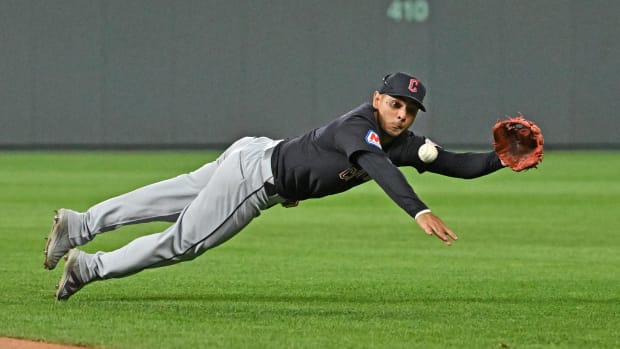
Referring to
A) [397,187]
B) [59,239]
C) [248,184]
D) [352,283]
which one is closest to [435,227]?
[397,187]

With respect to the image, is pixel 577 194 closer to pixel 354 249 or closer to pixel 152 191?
pixel 354 249

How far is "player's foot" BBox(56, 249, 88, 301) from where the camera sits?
783 cm

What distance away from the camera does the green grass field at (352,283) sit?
702 cm

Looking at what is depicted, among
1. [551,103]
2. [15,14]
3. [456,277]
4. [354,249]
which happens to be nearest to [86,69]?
[15,14]

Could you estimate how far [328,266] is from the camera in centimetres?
1089

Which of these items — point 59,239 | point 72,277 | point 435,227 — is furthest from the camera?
point 59,239

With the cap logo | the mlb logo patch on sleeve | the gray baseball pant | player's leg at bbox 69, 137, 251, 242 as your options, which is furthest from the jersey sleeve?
player's leg at bbox 69, 137, 251, 242

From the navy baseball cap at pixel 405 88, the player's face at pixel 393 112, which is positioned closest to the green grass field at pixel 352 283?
the player's face at pixel 393 112

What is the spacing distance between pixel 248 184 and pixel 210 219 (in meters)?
0.29

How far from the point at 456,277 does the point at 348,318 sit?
8.64 ft

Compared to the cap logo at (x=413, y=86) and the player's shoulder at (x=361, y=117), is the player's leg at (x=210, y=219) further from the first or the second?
the cap logo at (x=413, y=86)

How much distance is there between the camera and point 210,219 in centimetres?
760

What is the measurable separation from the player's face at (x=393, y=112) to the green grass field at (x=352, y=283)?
1076 mm

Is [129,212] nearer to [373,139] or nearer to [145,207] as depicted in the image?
[145,207]
